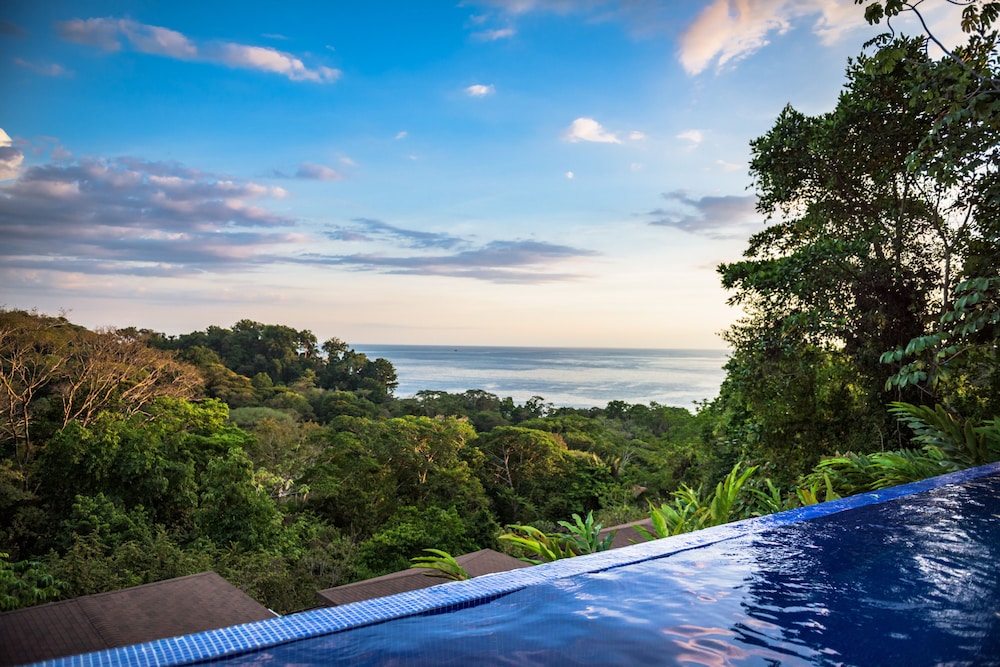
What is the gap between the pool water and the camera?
171 centimetres

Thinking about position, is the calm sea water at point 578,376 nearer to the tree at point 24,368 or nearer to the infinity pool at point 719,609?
the tree at point 24,368

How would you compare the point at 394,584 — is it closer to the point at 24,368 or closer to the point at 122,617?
the point at 122,617

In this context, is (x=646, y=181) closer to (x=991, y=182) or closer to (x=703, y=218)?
(x=703, y=218)

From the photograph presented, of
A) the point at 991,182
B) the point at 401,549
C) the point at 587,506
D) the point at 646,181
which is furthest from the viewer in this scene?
the point at 587,506

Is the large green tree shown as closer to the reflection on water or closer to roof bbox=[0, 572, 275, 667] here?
the reflection on water

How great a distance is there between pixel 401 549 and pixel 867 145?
558 inches

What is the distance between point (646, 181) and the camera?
11523mm

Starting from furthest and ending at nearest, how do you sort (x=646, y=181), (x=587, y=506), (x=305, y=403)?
(x=305, y=403) → (x=587, y=506) → (x=646, y=181)

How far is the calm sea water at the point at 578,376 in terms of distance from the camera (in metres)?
39.0

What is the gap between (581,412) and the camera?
3225 centimetres

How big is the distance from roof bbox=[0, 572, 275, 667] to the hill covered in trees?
276 centimetres

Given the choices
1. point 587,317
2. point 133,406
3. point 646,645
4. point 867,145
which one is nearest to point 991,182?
point 867,145

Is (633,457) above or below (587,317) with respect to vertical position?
below

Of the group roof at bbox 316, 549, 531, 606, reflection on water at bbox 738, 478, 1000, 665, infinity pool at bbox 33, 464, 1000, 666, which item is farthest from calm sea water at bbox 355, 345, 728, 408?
infinity pool at bbox 33, 464, 1000, 666
